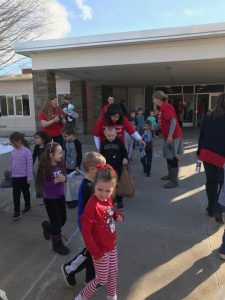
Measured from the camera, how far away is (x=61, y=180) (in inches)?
133

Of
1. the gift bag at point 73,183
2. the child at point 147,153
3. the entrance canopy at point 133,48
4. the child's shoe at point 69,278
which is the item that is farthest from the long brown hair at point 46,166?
the entrance canopy at point 133,48

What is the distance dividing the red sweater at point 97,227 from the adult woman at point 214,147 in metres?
2.07

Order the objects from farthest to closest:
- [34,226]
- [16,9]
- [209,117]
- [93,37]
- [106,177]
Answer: [16,9] → [93,37] → [34,226] → [209,117] → [106,177]

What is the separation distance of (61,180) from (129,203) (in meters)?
1.97

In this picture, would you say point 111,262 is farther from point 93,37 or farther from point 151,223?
point 93,37

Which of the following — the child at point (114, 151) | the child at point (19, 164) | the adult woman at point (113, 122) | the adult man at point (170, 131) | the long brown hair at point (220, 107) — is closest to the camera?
the long brown hair at point (220, 107)

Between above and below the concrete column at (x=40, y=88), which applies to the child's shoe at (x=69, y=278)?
below

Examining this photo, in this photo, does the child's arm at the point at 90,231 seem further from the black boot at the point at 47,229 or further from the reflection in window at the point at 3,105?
the reflection in window at the point at 3,105

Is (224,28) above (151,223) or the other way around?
above

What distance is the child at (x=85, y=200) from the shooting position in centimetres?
265

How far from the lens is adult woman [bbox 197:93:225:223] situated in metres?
3.86

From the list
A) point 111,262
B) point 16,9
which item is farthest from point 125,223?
point 16,9

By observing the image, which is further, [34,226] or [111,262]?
[34,226]

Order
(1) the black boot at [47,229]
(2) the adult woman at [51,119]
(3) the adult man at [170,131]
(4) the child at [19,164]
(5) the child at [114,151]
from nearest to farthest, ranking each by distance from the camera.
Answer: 1. (1) the black boot at [47,229]
2. (5) the child at [114,151]
3. (4) the child at [19,164]
4. (2) the adult woman at [51,119]
5. (3) the adult man at [170,131]
